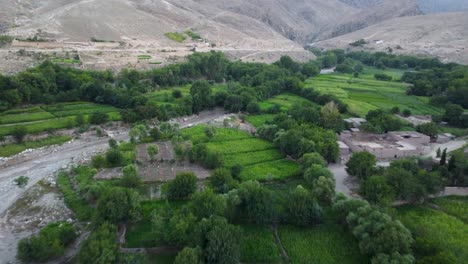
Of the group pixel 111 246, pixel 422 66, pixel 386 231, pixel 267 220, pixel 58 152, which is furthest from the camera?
pixel 422 66

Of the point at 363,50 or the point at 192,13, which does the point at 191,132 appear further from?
the point at 363,50

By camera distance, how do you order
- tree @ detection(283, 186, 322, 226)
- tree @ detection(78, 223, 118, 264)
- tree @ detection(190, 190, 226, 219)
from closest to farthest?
tree @ detection(78, 223, 118, 264) < tree @ detection(190, 190, 226, 219) < tree @ detection(283, 186, 322, 226)

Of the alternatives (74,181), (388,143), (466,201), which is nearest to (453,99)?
(388,143)

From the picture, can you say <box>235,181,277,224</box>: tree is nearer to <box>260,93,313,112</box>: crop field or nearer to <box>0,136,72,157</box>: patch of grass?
<box>0,136,72,157</box>: patch of grass

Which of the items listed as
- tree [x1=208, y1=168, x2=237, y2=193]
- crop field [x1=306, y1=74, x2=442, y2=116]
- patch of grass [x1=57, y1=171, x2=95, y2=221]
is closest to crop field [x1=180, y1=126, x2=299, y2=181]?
tree [x1=208, y1=168, x2=237, y2=193]

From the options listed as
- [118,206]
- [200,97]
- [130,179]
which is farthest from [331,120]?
[118,206]

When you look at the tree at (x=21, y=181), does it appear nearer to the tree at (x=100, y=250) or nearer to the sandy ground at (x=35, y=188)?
the sandy ground at (x=35, y=188)

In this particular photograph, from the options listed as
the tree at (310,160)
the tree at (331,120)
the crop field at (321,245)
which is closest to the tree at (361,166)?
the tree at (310,160)

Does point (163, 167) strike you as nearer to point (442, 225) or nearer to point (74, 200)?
point (74, 200)
